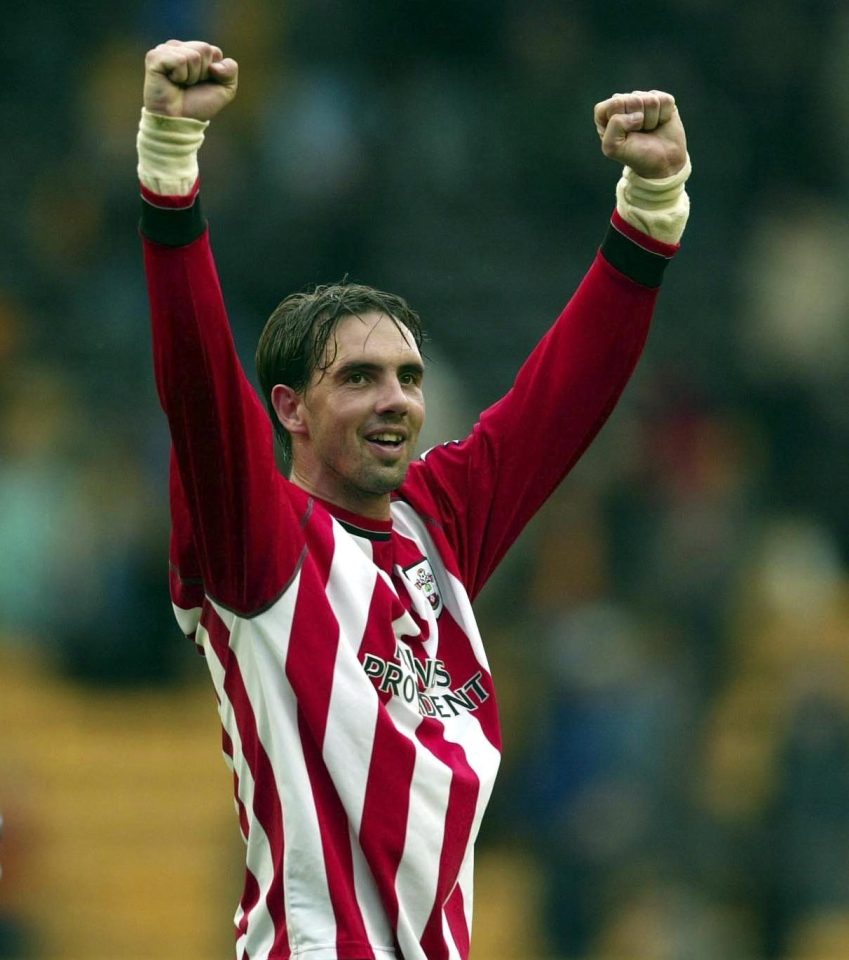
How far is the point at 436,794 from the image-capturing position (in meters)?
3.88

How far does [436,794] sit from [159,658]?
6684 mm

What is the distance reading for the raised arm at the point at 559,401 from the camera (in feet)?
14.5

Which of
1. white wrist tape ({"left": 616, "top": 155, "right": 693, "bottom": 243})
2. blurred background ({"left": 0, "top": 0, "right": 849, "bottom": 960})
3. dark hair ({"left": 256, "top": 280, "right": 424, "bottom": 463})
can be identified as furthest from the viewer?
blurred background ({"left": 0, "top": 0, "right": 849, "bottom": 960})

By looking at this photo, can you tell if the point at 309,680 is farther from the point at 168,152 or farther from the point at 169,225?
the point at 168,152

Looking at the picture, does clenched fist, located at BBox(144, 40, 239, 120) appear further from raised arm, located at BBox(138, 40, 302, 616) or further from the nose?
the nose

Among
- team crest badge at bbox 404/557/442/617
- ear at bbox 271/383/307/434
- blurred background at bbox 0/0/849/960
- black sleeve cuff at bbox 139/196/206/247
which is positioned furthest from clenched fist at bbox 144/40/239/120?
blurred background at bbox 0/0/849/960

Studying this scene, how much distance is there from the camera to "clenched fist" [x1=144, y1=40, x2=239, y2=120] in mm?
3520

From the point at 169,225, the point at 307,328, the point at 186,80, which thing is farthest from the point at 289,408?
the point at 186,80

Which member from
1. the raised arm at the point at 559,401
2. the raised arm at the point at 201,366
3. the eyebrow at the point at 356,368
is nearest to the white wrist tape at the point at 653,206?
the raised arm at the point at 559,401

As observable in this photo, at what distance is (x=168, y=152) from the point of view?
3.55 metres

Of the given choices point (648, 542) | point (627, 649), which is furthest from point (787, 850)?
point (648, 542)

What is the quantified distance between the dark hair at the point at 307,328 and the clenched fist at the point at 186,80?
621 mm

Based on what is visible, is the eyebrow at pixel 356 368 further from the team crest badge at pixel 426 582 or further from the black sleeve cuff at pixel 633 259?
the black sleeve cuff at pixel 633 259

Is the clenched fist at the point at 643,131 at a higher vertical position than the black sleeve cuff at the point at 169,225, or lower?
higher
